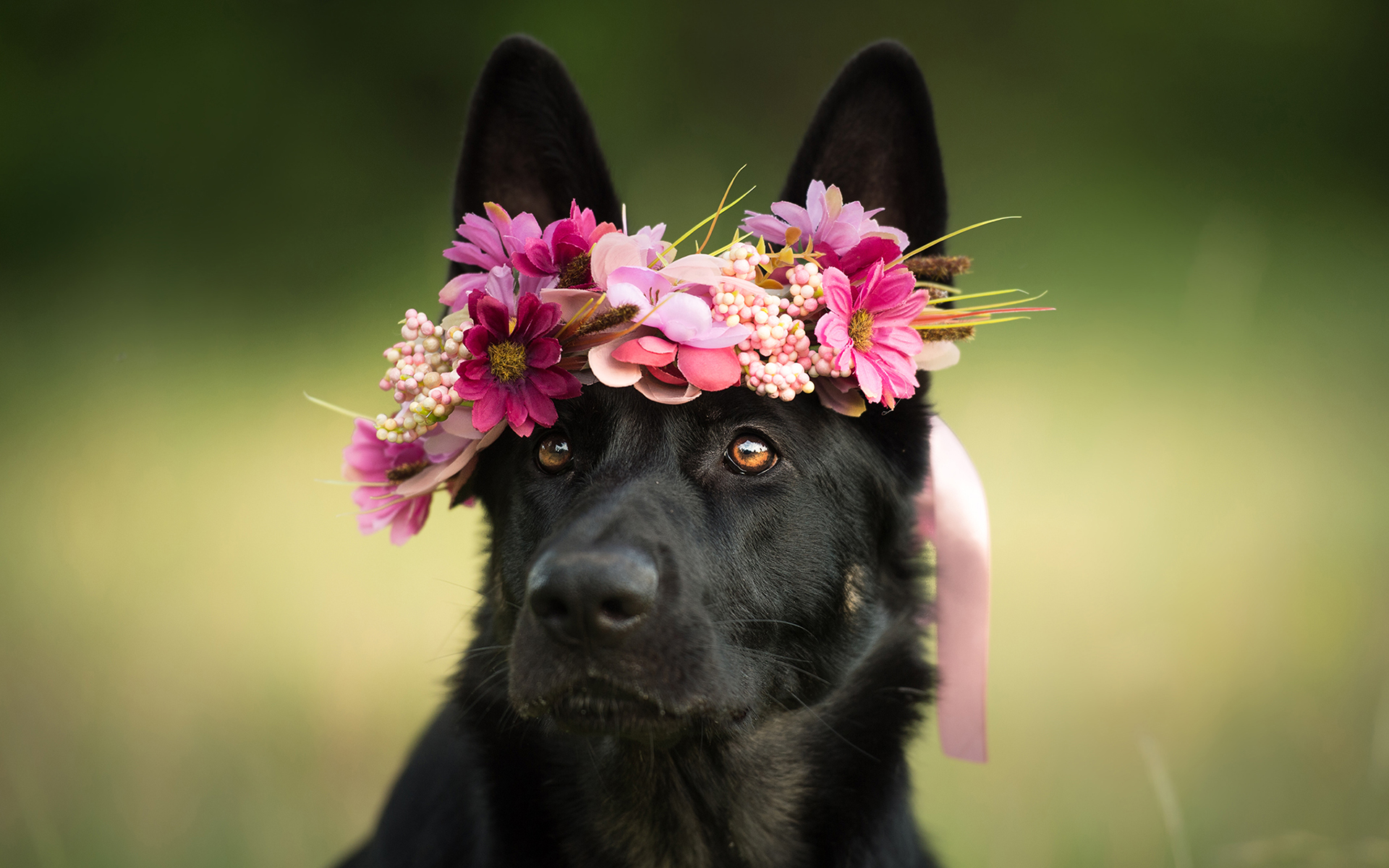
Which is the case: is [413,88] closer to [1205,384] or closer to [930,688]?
[1205,384]

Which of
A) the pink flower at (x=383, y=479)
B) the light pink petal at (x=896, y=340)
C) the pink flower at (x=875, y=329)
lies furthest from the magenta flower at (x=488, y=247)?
the light pink petal at (x=896, y=340)

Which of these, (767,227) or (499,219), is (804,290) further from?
(499,219)

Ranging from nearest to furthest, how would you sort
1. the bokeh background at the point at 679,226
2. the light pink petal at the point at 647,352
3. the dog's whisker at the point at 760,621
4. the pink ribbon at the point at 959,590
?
the light pink petal at the point at 647,352
the dog's whisker at the point at 760,621
the pink ribbon at the point at 959,590
the bokeh background at the point at 679,226

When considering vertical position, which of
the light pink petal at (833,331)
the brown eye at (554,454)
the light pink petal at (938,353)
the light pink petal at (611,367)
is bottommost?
the brown eye at (554,454)

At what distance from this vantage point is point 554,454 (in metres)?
2.46

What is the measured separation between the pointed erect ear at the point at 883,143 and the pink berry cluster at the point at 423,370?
3.26 feet

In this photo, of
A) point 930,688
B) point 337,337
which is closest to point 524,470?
point 930,688

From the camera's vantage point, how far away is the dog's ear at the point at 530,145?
2.58m

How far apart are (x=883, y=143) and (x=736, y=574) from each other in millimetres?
1225

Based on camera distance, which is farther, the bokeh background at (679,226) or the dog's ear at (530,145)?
the bokeh background at (679,226)

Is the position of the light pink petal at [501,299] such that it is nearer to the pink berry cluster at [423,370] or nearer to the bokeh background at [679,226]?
the pink berry cluster at [423,370]

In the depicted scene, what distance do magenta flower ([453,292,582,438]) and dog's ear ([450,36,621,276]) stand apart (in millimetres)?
531

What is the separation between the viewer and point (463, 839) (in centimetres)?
273

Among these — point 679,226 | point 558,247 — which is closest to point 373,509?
point 558,247
